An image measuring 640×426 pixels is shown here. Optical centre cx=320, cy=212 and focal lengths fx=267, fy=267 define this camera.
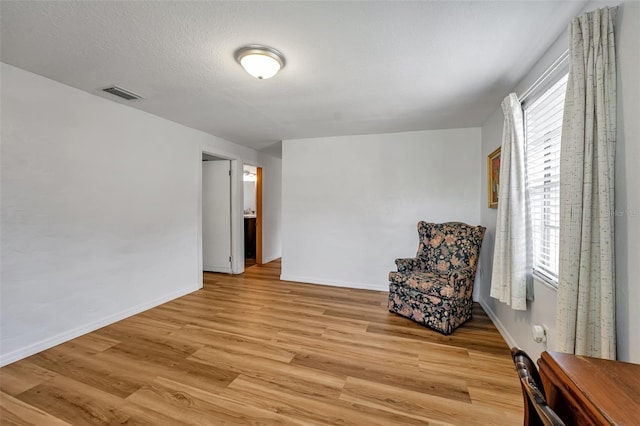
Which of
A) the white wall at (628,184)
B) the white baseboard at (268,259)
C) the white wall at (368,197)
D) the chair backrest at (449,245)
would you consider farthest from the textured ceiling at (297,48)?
the white baseboard at (268,259)

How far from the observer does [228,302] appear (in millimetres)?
3322

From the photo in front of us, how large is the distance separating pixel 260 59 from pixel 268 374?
218 cm

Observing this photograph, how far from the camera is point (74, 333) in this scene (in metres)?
2.39

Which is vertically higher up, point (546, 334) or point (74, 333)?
point (546, 334)

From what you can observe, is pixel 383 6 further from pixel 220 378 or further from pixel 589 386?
pixel 220 378

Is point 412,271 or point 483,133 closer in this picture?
point 412,271

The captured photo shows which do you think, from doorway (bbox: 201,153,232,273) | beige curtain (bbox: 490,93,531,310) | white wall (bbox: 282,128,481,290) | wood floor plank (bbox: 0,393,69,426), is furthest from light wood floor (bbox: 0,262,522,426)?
doorway (bbox: 201,153,232,273)

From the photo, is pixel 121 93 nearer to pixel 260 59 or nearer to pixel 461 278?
pixel 260 59

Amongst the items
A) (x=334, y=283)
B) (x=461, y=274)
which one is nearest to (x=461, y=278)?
(x=461, y=274)

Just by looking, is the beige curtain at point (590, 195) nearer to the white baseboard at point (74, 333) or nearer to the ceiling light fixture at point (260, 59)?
the ceiling light fixture at point (260, 59)

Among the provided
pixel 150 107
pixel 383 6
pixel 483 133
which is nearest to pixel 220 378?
pixel 383 6

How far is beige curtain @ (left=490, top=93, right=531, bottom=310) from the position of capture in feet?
6.37

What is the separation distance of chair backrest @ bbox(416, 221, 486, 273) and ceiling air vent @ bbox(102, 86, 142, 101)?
3.40 m

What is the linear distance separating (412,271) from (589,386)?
2.47m
